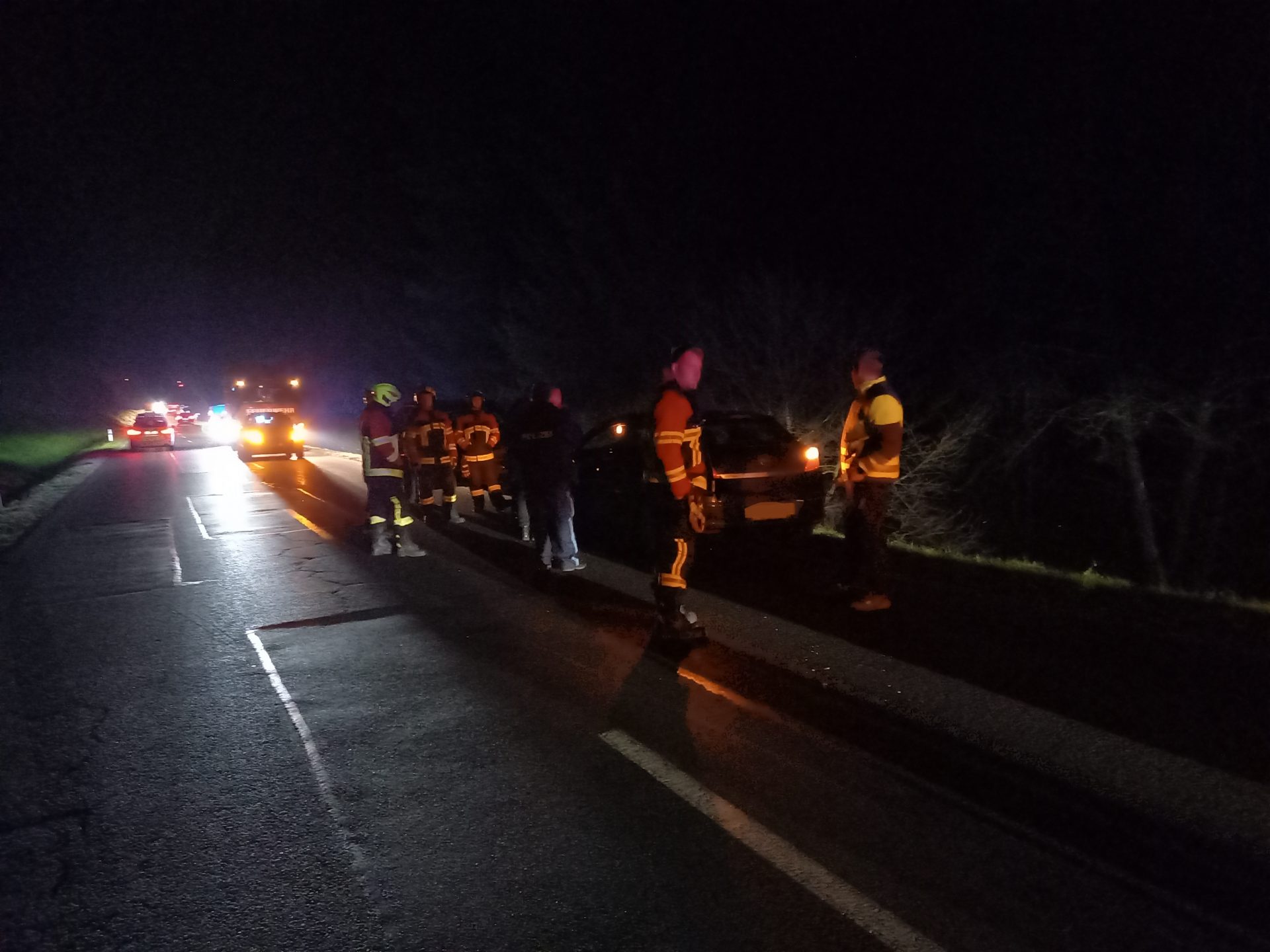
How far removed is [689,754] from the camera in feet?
14.7

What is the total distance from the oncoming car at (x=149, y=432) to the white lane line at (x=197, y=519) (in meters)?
20.1

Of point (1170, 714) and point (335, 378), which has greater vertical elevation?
point (335, 378)

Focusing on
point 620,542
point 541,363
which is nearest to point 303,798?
point 620,542

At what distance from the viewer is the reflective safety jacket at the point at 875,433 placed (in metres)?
6.31

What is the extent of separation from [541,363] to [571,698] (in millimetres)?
22660

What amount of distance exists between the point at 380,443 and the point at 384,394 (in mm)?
603

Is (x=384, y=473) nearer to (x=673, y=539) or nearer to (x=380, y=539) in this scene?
(x=380, y=539)

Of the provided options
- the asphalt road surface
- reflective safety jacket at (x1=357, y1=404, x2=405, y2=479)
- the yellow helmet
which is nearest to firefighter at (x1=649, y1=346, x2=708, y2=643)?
the asphalt road surface

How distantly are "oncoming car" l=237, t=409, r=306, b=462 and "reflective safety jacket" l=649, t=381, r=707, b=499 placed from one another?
2144 cm

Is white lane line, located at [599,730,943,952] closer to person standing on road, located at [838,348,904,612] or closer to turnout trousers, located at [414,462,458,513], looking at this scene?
person standing on road, located at [838,348,904,612]

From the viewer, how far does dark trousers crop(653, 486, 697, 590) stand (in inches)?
243

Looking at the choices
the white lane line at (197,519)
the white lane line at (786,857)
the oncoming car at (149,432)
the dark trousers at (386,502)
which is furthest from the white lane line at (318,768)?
the oncoming car at (149,432)

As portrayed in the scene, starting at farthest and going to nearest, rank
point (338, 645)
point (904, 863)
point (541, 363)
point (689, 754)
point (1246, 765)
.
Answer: point (541, 363) < point (338, 645) < point (689, 754) < point (1246, 765) < point (904, 863)

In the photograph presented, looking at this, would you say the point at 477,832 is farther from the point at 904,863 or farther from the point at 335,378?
the point at 335,378
